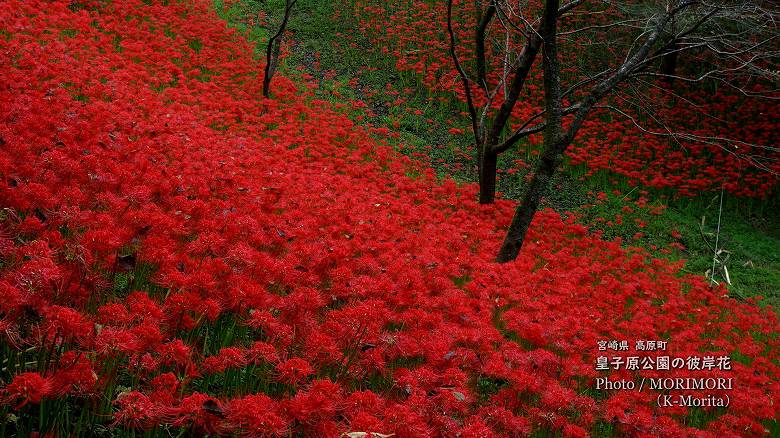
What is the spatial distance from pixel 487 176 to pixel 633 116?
756cm

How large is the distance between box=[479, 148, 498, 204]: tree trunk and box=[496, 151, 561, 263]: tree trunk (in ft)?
7.52

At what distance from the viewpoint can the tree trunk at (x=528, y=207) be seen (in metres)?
6.53

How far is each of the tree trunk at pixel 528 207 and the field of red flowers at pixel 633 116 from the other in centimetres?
460

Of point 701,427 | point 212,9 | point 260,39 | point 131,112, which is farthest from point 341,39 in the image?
point 701,427

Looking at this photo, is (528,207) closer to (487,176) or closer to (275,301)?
(487,176)

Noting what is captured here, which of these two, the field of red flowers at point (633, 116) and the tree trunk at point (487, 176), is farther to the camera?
the field of red flowers at point (633, 116)

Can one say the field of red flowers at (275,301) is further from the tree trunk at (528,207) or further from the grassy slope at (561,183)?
the grassy slope at (561,183)

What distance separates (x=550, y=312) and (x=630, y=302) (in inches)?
101

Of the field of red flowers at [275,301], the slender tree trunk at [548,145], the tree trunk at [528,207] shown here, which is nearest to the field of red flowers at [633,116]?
the slender tree trunk at [548,145]

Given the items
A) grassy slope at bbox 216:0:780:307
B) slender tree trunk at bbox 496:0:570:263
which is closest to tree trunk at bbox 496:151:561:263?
slender tree trunk at bbox 496:0:570:263

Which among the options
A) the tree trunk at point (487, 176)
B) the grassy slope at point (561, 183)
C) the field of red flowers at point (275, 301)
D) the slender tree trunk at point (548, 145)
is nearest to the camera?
the field of red flowers at point (275, 301)

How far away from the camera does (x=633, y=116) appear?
1440cm

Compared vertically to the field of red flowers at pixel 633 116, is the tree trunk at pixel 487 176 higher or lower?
lower

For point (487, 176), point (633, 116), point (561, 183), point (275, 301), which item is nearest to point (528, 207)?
point (487, 176)
